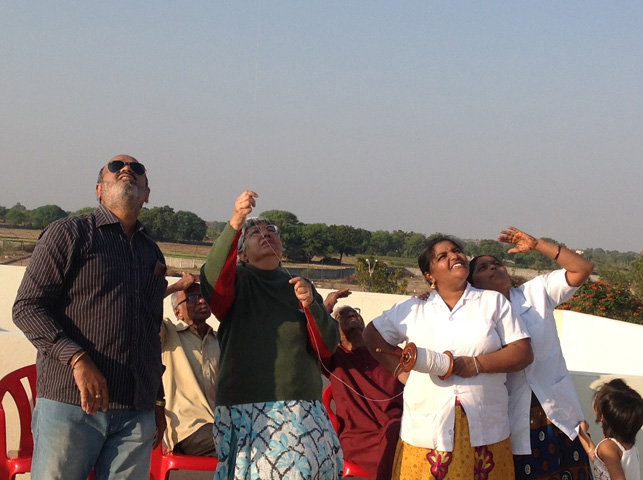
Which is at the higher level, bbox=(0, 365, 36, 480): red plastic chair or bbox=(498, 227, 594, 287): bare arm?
bbox=(498, 227, 594, 287): bare arm

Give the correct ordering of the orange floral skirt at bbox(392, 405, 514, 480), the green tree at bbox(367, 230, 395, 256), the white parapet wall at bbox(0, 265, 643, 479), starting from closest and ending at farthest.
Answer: the orange floral skirt at bbox(392, 405, 514, 480), the white parapet wall at bbox(0, 265, 643, 479), the green tree at bbox(367, 230, 395, 256)

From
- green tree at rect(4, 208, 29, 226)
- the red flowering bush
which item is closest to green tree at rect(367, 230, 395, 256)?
the red flowering bush

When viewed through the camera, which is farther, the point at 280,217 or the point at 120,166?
the point at 280,217

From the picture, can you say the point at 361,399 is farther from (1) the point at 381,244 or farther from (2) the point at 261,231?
(1) the point at 381,244

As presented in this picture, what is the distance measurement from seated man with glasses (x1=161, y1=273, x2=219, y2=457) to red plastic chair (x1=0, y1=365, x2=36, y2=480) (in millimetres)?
685

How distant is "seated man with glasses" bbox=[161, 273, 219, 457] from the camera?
3732mm

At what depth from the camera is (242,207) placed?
264cm

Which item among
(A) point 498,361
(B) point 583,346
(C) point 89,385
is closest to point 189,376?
(C) point 89,385

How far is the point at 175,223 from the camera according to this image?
1405cm

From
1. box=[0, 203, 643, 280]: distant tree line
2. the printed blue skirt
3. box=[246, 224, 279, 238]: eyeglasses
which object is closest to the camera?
the printed blue skirt

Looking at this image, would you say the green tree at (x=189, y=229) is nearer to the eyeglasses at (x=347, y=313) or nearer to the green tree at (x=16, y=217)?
the eyeglasses at (x=347, y=313)

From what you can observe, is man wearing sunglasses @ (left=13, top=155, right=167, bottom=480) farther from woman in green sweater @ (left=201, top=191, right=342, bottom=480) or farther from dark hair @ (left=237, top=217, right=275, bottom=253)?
dark hair @ (left=237, top=217, right=275, bottom=253)

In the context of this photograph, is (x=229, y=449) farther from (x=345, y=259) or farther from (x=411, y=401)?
(x=345, y=259)

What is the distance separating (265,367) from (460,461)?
87cm
